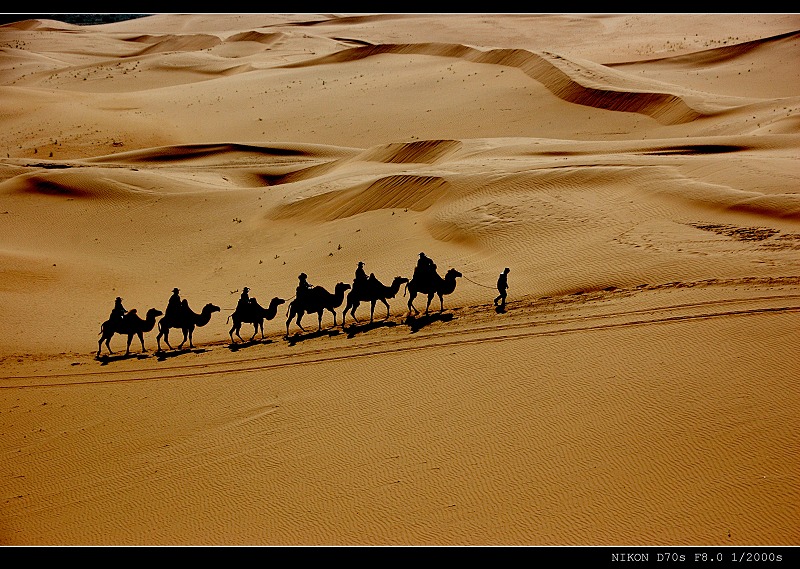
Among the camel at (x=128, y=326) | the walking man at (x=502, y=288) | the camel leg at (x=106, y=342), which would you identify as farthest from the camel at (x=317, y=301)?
the camel leg at (x=106, y=342)

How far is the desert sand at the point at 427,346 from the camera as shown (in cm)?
871

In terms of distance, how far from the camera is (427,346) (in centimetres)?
1285

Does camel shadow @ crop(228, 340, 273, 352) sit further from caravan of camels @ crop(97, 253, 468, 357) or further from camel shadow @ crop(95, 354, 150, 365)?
camel shadow @ crop(95, 354, 150, 365)

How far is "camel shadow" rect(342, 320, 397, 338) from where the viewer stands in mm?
14423

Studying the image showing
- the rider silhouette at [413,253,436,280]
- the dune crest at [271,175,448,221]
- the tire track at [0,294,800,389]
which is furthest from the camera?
the dune crest at [271,175,448,221]

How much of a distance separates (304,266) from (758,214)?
10576 mm

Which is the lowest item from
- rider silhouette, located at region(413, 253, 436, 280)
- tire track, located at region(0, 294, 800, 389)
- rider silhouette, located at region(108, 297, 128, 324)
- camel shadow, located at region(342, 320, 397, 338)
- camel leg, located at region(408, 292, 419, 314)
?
tire track, located at region(0, 294, 800, 389)

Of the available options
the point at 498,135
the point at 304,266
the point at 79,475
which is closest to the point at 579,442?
the point at 79,475

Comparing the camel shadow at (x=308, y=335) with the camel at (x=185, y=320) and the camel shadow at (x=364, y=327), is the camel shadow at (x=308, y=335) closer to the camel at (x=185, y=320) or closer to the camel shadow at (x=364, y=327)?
the camel shadow at (x=364, y=327)

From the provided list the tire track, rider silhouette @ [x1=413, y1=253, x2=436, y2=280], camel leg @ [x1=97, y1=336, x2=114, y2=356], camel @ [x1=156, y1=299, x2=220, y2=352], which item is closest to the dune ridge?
rider silhouette @ [x1=413, y1=253, x2=436, y2=280]

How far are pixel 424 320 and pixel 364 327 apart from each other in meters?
1.30

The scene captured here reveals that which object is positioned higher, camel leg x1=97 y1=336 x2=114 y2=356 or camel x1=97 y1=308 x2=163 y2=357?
camel x1=97 y1=308 x2=163 y2=357

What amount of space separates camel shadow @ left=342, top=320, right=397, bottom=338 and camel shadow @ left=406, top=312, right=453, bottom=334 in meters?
0.40

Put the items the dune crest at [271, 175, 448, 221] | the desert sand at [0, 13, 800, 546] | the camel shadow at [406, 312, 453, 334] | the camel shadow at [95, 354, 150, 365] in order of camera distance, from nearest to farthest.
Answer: the desert sand at [0, 13, 800, 546], the camel shadow at [406, 312, 453, 334], the camel shadow at [95, 354, 150, 365], the dune crest at [271, 175, 448, 221]
